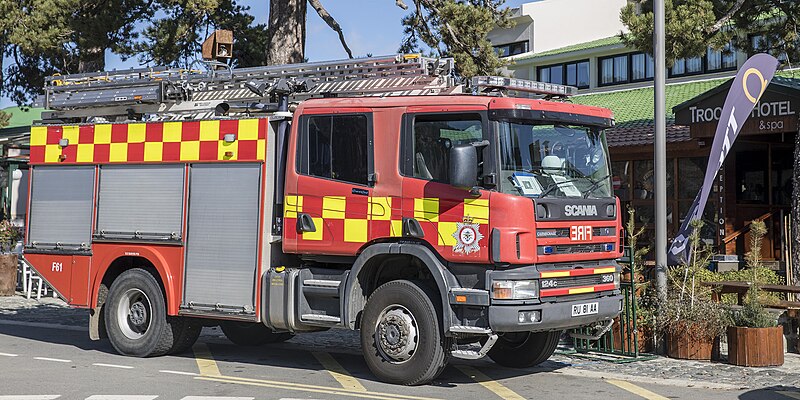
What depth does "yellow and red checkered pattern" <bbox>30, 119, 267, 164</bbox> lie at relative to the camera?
1086 centimetres

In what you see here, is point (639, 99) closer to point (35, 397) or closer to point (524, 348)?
point (524, 348)

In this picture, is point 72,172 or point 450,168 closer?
point 450,168

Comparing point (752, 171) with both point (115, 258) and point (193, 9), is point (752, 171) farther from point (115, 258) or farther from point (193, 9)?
point (115, 258)

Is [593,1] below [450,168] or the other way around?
the other way around

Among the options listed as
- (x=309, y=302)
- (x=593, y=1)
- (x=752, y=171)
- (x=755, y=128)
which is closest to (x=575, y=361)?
(x=309, y=302)

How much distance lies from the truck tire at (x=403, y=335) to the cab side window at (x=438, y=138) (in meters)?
1.11

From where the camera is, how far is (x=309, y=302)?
10.4 m

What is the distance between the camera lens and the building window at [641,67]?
30.1 metres

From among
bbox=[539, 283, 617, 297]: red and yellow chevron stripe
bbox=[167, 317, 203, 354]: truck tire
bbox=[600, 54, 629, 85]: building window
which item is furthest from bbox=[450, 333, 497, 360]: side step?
bbox=[600, 54, 629, 85]: building window

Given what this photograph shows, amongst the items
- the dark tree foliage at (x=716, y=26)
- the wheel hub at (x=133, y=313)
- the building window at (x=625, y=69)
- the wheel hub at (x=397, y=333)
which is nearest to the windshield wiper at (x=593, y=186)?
the wheel hub at (x=397, y=333)

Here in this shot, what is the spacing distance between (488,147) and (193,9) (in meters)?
13.1

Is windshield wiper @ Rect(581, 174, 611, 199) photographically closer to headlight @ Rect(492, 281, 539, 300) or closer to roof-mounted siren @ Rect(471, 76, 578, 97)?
roof-mounted siren @ Rect(471, 76, 578, 97)

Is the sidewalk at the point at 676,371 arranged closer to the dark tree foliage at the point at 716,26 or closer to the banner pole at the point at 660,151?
the banner pole at the point at 660,151

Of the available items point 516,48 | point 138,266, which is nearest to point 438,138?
point 138,266
